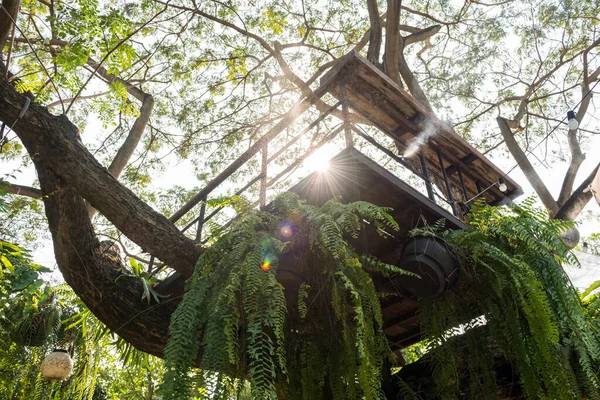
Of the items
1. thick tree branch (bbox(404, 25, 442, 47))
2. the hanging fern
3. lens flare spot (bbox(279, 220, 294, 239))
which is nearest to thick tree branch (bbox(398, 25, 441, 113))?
thick tree branch (bbox(404, 25, 442, 47))

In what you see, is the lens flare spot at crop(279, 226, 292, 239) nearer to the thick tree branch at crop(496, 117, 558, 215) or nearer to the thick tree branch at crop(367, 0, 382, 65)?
the thick tree branch at crop(367, 0, 382, 65)

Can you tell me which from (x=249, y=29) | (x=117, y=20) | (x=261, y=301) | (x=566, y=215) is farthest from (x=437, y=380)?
(x=249, y=29)

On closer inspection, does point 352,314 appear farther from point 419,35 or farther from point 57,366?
point 419,35

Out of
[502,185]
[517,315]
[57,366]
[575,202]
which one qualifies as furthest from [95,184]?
[575,202]

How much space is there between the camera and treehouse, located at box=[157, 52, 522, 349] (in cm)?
300

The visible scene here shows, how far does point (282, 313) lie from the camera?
90.1 inches

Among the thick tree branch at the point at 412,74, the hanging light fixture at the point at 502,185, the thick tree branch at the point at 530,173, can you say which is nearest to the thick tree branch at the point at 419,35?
the thick tree branch at the point at 412,74

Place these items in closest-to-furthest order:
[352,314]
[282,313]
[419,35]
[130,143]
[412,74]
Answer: [282,313] → [352,314] → [130,143] → [412,74] → [419,35]

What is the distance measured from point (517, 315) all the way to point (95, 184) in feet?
8.10

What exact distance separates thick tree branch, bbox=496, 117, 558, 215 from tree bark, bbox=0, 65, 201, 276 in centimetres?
470

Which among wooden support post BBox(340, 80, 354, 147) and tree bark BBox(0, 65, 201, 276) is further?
wooden support post BBox(340, 80, 354, 147)

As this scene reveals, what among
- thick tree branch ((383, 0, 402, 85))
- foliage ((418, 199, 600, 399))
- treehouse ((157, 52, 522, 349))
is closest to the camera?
foliage ((418, 199, 600, 399))

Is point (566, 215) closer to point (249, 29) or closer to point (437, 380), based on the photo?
point (437, 380)

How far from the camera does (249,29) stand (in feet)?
26.5
